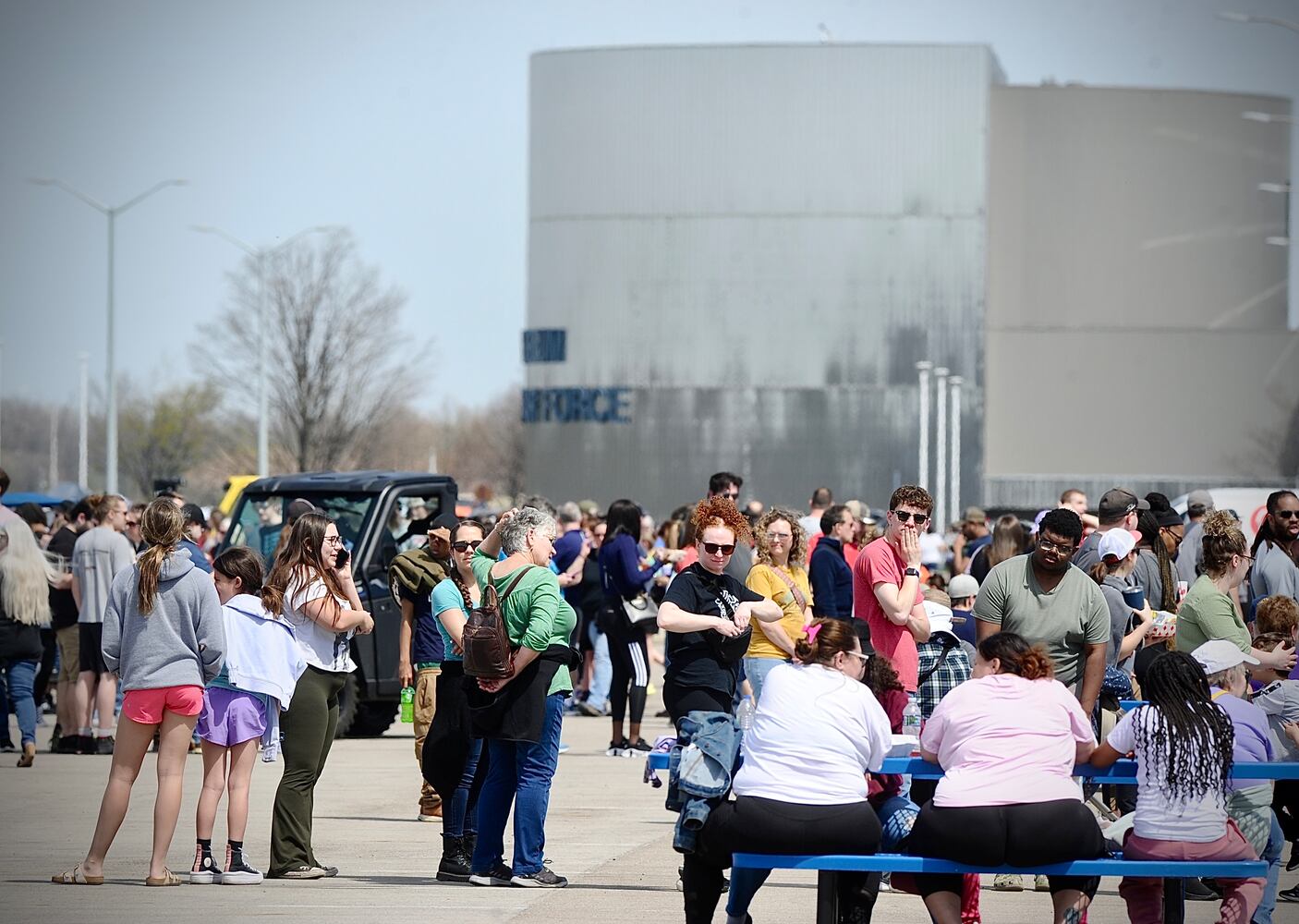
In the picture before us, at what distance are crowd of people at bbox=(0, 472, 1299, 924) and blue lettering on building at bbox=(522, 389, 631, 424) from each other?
157ft

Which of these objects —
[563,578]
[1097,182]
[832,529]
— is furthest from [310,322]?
[832,529]

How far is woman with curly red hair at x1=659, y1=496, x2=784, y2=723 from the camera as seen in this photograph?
9.56m

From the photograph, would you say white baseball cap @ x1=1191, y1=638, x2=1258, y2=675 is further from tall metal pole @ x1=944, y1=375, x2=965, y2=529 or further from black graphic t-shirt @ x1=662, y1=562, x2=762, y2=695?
tall metal pole @ x1=944, y1=375, x2=965, y2=529

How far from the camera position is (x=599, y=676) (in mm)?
20578

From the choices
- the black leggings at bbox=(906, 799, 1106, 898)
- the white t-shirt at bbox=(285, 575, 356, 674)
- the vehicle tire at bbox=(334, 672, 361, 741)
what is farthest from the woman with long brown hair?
the vehicle tire at bbox=(334, 672, 361, 741)

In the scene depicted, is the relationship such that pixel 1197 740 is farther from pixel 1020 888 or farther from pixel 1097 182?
pixel 1097 182

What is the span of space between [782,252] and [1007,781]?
2142 inches

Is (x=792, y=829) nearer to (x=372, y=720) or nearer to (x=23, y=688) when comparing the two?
(x=23, y=688)

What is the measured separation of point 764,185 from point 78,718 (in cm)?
4690

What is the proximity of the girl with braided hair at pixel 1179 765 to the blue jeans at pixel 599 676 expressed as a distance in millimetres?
12518

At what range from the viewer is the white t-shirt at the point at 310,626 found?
10.0m

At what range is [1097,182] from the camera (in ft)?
216

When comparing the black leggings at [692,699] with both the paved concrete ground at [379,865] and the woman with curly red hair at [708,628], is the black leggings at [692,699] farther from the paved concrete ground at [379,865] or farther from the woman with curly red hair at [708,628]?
the paved concrete ground at [379,865]

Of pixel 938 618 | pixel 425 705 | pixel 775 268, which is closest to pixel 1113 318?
pixel 775 268
